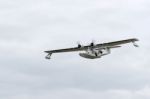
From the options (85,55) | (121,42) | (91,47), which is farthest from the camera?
(121,42)

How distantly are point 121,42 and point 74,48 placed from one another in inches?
490

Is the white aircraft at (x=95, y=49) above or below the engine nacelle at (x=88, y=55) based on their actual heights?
above

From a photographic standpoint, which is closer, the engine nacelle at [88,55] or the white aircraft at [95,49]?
the engine nacelle at [88,55]

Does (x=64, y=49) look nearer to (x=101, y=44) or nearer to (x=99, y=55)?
(x=101, y=44)

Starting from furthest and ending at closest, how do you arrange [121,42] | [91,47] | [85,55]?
[121,42]
[91,47]
[85,55]

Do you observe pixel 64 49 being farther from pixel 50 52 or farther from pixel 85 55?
pixel 85 55

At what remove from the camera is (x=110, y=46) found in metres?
138

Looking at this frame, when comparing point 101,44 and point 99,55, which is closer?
point 99,55

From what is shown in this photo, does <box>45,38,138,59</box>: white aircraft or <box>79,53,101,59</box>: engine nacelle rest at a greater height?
<box>45,38,138,59</box>: white aircraft

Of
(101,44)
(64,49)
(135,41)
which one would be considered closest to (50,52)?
(64,49)

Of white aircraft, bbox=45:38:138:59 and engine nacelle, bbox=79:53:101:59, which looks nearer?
engine nacelle, bbox=79:53:101:59

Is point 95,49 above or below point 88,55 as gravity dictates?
above

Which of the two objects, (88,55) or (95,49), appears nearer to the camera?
(88,55)

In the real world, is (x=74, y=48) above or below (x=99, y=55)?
above
